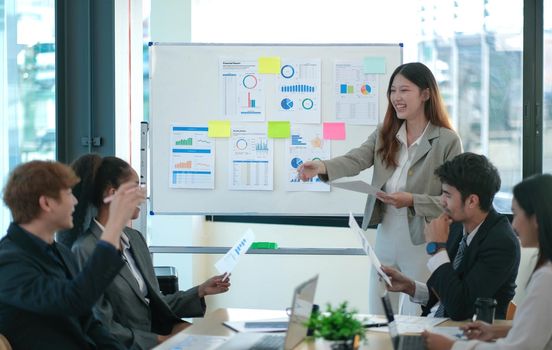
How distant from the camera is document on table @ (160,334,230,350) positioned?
8.16ft

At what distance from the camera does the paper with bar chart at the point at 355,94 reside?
14.8 ft

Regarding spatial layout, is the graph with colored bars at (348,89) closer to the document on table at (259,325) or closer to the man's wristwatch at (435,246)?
the man's wristwatch at (435,246)

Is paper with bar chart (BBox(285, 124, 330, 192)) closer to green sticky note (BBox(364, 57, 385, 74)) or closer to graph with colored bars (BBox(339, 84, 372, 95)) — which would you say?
graph with colored bars (BBox(339, 84, 372, 95))

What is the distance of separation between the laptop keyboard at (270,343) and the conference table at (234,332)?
A: 0.07 m

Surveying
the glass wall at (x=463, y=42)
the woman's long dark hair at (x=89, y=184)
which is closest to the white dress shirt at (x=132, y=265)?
the woman's long dark hair at (x=89, y=184)

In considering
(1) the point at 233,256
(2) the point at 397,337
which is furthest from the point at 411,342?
(1) the point at 233,256

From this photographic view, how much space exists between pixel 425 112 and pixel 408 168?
277 millimetres

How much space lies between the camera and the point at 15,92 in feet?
13.8

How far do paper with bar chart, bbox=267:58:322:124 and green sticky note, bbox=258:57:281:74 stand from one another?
32mm

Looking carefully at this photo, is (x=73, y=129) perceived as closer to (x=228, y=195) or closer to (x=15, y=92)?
(x=15, y=92)

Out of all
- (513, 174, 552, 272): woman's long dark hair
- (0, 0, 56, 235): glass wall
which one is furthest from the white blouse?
(0, 0, 56, 235): glass wall

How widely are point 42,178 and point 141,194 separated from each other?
303 millimetres

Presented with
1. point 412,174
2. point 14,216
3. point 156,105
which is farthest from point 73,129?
point 14,216

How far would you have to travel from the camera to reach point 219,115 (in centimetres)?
450
